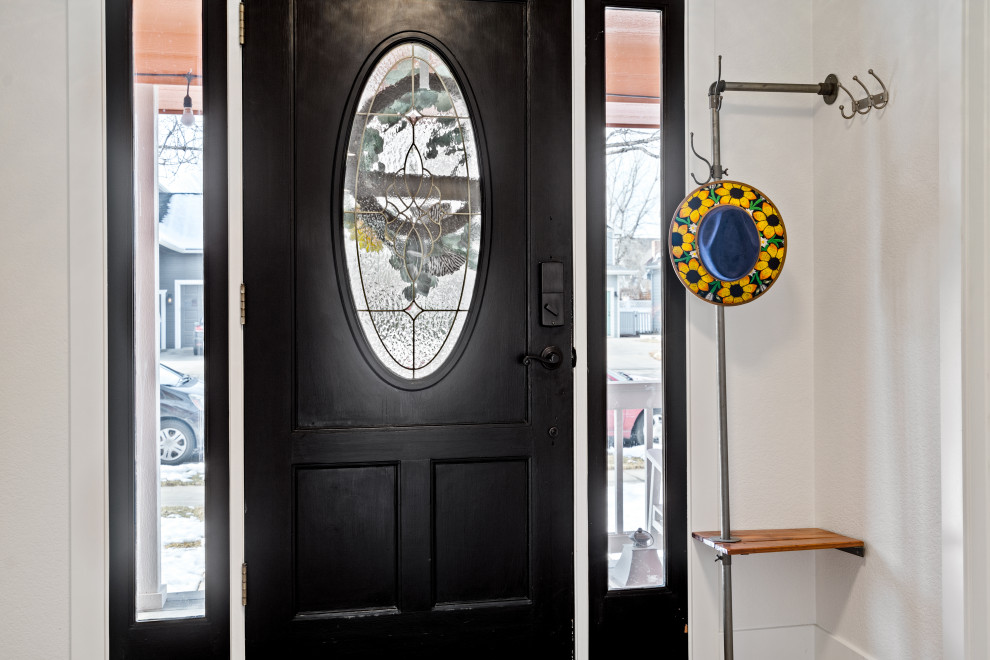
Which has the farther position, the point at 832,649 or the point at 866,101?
the point at 832,649

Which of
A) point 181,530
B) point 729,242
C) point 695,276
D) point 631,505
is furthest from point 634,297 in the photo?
point 181,530

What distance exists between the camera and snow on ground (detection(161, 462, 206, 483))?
2035 mm

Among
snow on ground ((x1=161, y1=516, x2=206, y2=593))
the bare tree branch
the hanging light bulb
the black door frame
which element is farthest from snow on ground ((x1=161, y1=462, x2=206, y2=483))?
the black door frame

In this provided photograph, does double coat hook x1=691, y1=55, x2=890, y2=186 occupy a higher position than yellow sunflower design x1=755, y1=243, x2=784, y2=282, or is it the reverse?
double coat hook x1=691, y1=55, x2=890, y2=186

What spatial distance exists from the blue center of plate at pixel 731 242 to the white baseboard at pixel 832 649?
3.97ft

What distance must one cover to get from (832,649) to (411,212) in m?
1.92

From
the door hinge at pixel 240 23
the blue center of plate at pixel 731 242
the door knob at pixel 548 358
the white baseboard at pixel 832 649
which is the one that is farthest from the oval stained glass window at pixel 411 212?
the white baseboard at pixel 832 649

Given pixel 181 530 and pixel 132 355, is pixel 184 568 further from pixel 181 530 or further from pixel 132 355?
pixel 132 355

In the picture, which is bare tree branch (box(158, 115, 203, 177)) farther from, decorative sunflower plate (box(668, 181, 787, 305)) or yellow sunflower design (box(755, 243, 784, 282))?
yellow sunflower design (box(755, 243, 784, 282))

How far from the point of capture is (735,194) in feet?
6.52

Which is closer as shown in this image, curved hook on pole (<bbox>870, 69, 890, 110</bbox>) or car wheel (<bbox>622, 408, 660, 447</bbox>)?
curved hook on pole (<bbox>870, 69, 890, 110</bbox>)

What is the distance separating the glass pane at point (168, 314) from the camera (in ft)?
6.66

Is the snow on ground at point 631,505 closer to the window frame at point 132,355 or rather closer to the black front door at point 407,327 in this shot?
the black front door at point 407,327

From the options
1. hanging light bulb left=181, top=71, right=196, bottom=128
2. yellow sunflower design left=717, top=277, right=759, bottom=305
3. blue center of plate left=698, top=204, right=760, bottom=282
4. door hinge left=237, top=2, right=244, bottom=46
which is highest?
door hinge left=237, top=2, right=244, bottom=46
